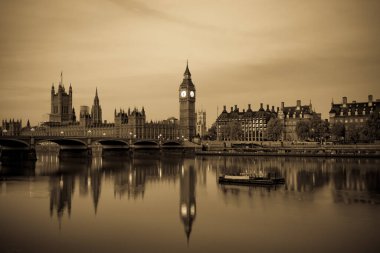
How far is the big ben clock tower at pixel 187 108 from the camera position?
134m

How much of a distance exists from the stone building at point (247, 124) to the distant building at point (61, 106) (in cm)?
7297

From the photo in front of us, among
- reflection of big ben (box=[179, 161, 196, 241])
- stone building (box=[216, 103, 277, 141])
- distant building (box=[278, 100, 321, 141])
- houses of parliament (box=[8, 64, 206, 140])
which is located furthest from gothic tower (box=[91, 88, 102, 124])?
reflection of big ben (box=[179, 161, 196, 241])

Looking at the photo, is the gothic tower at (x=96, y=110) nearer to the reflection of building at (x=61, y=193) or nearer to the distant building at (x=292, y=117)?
the distant building at (x=292, y=117)

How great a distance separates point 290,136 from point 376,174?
59.8m

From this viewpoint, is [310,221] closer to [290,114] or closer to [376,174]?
[376,174]

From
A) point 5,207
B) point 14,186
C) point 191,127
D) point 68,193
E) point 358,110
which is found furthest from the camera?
point 191,127

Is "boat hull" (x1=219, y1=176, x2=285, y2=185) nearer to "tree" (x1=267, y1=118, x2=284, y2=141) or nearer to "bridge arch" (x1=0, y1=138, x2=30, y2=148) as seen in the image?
"bridge arch" (x1=0, y1=138, x2=30, y2=148)

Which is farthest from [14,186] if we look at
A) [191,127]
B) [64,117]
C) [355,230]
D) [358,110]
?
[64,117]

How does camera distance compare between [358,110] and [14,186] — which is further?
Answer: [358,110]

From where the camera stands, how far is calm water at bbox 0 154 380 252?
1761 cm

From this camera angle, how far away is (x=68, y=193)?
102ft

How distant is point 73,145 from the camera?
82.7 metres

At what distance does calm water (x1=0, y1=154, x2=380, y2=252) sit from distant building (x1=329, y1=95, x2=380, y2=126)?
178 ft

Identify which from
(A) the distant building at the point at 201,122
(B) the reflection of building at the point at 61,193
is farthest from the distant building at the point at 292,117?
(A) the distant building at the point at 201,122
